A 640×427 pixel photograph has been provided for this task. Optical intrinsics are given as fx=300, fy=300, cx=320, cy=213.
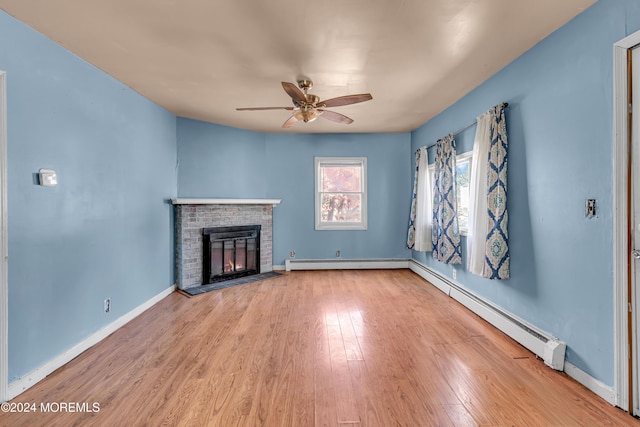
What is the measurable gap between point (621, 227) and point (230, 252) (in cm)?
453

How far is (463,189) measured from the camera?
393 centimetres

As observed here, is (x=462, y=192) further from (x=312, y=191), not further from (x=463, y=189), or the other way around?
(x=312, y=191)

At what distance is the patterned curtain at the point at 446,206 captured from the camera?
3.84 m

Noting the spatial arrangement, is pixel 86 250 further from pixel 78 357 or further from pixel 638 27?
pixel 638 27

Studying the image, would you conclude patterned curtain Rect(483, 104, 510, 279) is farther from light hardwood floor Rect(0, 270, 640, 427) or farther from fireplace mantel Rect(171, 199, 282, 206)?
fireplace mantel Rect(171, 199, 282, 206)

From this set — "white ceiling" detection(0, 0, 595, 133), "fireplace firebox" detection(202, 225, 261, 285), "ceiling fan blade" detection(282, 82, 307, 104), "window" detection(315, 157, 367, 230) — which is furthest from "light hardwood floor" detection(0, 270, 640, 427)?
"white ceiling" detection(0, 0, 595, 133)

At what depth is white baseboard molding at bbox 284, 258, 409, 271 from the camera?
5.57 m

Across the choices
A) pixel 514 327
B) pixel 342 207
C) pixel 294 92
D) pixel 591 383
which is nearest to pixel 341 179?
pixel 342 207

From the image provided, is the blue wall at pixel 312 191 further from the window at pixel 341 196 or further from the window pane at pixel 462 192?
the window pane at pixel 462 192

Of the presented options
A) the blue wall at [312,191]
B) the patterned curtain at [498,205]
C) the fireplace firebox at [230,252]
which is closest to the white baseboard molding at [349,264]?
the blue wall at [312,191]

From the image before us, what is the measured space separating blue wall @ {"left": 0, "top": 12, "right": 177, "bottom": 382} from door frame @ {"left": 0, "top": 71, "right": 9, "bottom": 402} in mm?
45

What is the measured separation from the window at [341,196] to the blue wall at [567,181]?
2.92 meters

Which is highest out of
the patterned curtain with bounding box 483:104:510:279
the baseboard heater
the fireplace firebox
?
the patterned curtain with bounding box 483:104:510:279

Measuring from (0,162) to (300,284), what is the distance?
3525mm
